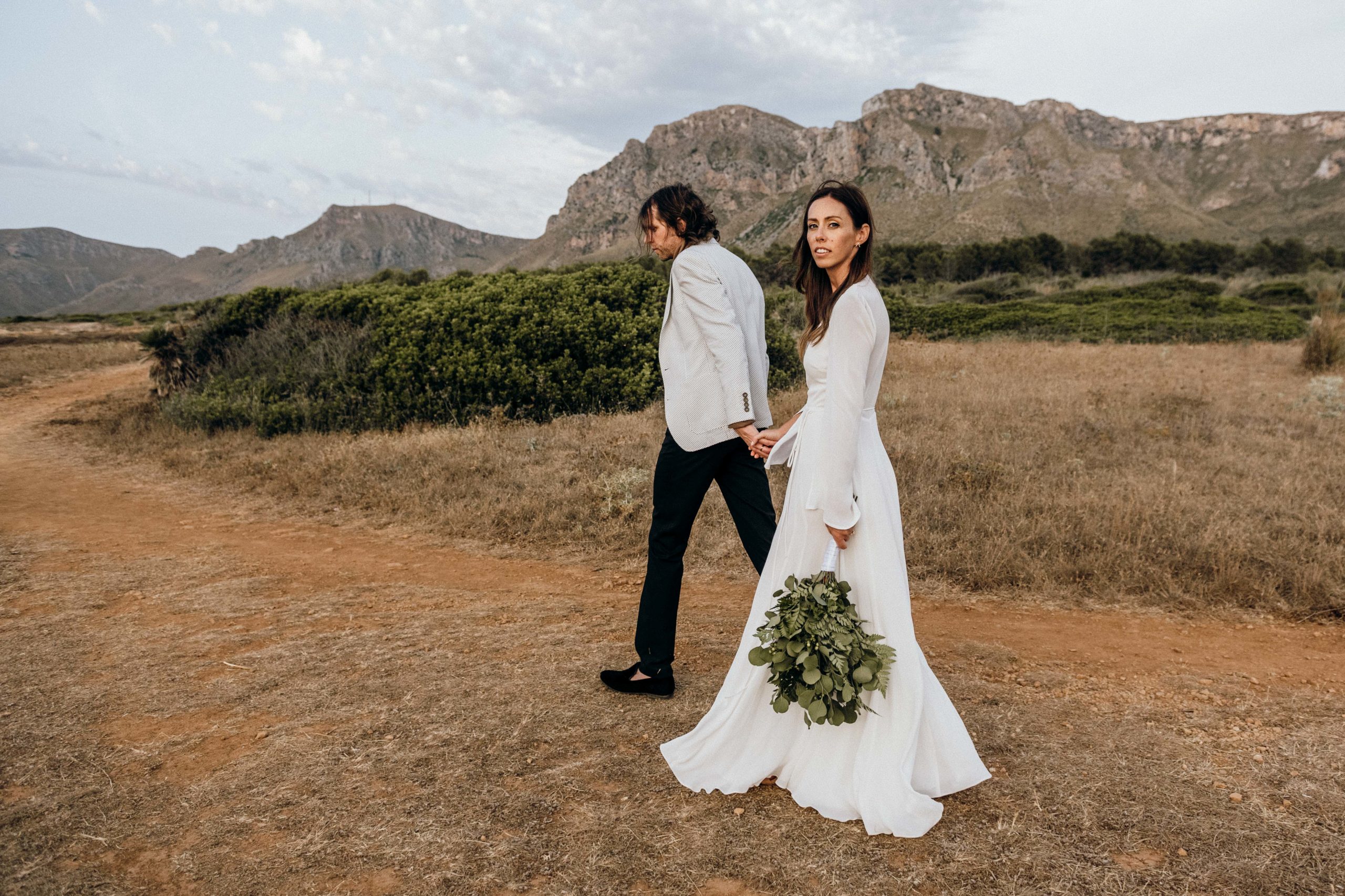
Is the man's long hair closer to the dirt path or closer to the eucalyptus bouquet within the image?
the eucalyptus bouquet

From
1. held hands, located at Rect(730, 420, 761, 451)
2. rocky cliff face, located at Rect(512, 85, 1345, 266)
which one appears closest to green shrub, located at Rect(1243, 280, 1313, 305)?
held hands, located at Rect(730, 420, 761, 451)

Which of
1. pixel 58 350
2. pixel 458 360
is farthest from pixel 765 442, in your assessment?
pixel 58 350

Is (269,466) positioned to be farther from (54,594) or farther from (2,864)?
(2,864)

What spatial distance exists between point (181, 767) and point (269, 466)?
6526 mm

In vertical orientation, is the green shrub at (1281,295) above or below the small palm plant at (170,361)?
above

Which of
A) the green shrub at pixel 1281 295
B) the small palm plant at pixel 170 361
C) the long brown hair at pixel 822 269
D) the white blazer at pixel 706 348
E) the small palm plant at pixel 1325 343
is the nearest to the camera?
the long brown hair at pixel 822 269

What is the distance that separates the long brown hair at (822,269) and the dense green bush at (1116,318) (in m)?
18.0

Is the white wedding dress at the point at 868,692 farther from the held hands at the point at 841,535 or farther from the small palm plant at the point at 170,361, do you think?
the small palm plant at the point at 170,361

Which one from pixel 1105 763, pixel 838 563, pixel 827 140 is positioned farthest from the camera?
pixel 827 140

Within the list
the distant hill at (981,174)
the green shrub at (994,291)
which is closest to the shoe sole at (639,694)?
→ the green shrub at (994,291)

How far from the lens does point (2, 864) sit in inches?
92.2

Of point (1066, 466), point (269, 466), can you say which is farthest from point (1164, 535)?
point (269, 466)

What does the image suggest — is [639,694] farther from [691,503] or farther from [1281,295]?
[1281,295]

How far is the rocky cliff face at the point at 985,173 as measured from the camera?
72812 millimetres
